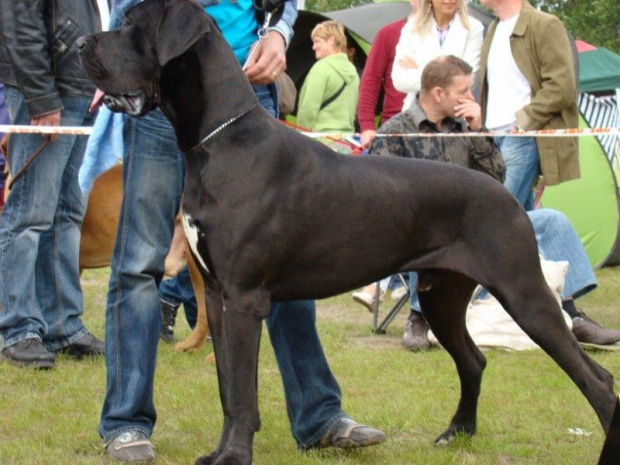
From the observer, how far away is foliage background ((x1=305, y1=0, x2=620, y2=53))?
738 inches

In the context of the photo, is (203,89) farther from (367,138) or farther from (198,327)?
(367,138)

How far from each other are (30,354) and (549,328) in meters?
3.14

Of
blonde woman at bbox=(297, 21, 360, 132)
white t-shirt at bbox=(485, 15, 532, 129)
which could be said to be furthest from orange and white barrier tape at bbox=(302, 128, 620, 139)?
blonde woman at bbox=(297, 21, 360, 132)

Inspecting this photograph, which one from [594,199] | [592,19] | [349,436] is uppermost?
[349,436]

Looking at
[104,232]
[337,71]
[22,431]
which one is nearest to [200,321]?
[104,232]

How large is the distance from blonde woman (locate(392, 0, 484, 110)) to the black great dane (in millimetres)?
4043

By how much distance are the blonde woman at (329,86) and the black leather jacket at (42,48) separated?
6039 millimetres

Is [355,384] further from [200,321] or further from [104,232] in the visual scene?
[104,232]

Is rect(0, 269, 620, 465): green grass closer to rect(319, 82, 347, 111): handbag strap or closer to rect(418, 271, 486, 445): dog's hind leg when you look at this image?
rect(418, 271, 486, 445): dog's hind leg

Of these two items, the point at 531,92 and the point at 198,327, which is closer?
the point at 198,327

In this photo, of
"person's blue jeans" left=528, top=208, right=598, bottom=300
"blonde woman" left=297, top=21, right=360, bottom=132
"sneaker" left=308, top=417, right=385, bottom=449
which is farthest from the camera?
"blonde woman" left=297, top=21, right=360, bottom=132

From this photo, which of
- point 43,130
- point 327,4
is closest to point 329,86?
point 43,130

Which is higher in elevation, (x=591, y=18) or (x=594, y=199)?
(x=594, y=199)

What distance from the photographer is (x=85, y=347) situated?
624 cm
